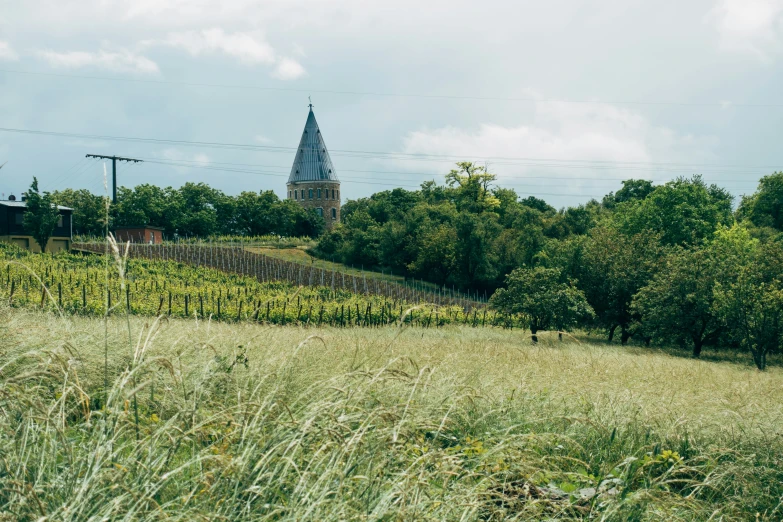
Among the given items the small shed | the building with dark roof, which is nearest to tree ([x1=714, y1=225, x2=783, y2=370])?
the building with dark roof

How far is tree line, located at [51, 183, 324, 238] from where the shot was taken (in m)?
63.9

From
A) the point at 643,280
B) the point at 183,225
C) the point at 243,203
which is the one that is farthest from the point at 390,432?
the point at 243,203

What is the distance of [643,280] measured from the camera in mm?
31281

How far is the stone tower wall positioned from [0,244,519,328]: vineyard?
160 ft

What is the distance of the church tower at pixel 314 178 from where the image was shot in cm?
9600

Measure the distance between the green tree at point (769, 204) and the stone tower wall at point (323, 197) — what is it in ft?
181

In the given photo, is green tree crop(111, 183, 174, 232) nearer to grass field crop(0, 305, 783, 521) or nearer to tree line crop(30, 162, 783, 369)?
tree line crop(30, 162, 783, 369)

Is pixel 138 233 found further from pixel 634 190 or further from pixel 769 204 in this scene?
pixel 769 204

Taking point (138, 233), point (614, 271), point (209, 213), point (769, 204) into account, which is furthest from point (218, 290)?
point (769, 204)

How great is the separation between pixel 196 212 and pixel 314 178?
28127 millimetres

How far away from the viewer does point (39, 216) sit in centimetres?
4400

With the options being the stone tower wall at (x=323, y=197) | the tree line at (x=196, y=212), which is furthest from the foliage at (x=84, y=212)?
the stone tower wall at (x=323, y=197)

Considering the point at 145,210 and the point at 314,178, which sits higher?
the point at 314,178

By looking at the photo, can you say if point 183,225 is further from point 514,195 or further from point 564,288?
point 564,288
